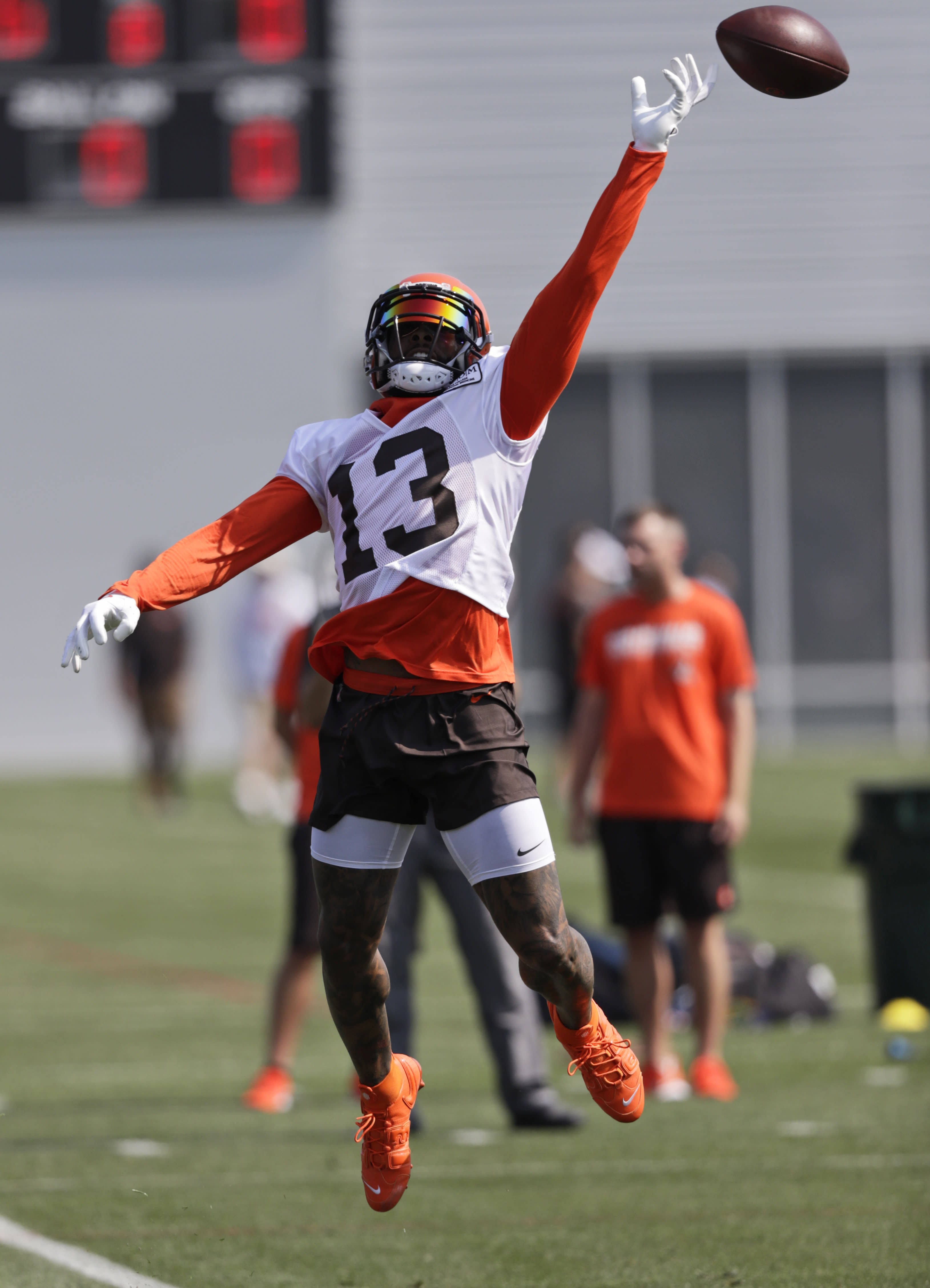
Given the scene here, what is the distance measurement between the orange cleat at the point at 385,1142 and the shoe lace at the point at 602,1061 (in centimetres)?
43

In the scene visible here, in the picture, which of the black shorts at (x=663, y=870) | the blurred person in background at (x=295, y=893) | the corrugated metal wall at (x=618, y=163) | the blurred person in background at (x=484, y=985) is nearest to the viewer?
the blurred person in background at (x=484, y=985)

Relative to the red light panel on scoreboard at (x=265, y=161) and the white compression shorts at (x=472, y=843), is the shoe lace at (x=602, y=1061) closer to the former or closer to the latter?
the white compression shorts at (x=472, y=843)

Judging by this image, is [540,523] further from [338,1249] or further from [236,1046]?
[338,1249]

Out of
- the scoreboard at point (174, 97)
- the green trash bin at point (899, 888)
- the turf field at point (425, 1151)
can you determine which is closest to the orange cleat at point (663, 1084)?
the turf field at point (425, 1151)

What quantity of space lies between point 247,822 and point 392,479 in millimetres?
13542

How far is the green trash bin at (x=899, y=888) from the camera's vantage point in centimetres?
920

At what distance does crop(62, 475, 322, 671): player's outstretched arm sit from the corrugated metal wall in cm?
1900

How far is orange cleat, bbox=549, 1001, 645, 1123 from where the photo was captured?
4641 millimetres

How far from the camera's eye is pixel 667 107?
4.39 m

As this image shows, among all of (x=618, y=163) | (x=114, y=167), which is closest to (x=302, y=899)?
(x=114, y=167)

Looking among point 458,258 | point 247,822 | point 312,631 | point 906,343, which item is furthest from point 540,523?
point 312,631

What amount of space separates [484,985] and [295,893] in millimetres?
894

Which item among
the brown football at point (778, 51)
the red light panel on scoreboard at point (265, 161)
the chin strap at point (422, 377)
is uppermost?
the red light panel on scoreboard at point (265, 161)

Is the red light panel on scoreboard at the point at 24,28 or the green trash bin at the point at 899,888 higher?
the red light panel on scoreboard at the point at 24,28
